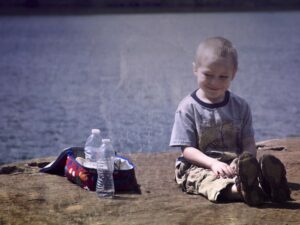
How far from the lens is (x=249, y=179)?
434 cm

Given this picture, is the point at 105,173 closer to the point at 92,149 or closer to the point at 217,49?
the point at 92,149

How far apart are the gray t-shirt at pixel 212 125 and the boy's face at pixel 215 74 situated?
95mm

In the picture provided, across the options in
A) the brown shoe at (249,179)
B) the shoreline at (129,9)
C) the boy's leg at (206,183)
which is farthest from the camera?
the shoreline at (129,9)

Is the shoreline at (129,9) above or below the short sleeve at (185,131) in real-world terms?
above

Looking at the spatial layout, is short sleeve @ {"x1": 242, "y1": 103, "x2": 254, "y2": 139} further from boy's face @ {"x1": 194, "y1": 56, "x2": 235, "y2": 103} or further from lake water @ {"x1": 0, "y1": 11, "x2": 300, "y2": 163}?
lake water @ {"x1": 0, "y1": 11, "x2": 300, "y2": 163}

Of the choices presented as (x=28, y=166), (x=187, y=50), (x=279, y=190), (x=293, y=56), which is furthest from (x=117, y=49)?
(x=279, y=190)

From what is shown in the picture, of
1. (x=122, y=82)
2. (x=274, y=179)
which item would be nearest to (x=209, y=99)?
(x=274, y=179)

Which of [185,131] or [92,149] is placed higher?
[185,131]

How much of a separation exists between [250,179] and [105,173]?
91cm

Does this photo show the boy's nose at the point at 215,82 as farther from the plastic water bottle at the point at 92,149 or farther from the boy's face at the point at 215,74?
the plastic water bottle at the point at 92,149

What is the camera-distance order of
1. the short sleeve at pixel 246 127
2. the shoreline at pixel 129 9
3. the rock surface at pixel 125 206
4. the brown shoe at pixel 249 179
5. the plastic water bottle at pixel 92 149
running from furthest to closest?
the shoreline at pixel 129 9 → the plastic water bottle at pixel 92 149 → the short sleeve at pixel 246 127 → the brown shoe at pixel 249 179 → the rock surface at pixel 125 206

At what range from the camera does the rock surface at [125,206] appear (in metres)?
4.18

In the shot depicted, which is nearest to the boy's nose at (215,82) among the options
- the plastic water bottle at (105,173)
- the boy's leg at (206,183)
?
the boy's leg at (206,183)

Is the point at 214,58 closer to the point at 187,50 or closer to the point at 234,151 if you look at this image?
the point at 234,151
